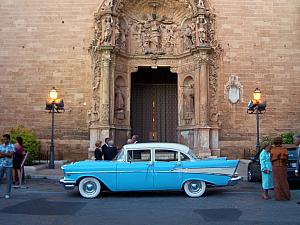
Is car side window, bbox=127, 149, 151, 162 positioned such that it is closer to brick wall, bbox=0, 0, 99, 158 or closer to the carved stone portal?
the carved stone portal

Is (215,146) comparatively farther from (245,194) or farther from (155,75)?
(245,194)

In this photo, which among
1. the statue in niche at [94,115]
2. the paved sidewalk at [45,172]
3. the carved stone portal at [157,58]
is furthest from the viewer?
the statue in niche at [94,115]

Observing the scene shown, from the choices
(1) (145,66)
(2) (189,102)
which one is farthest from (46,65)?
(2) (189,102)

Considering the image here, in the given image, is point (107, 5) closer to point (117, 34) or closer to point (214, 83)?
point (117, 34)

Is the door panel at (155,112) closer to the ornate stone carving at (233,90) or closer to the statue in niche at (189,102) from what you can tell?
the statue in niche at (189,102)

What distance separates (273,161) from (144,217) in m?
4.10

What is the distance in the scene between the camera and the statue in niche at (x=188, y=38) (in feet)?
67.2

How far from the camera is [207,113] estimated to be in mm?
19578

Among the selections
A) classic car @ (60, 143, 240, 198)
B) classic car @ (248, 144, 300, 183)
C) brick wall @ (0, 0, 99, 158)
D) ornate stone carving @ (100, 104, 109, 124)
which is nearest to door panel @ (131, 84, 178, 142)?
ornate stone carving @ (100, 104, 109, 124)

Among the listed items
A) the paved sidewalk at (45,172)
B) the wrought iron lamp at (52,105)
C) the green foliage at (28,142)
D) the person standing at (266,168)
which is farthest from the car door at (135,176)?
the green foliage at (28,142)

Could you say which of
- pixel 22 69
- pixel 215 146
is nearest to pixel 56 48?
pixel 22 69

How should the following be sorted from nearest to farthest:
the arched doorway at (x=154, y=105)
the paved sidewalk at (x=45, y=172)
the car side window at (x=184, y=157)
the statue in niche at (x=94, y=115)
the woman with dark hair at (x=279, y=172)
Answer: the woman with dark hair at (x=279, y=172) < the car side window at (x=184, y=157) < the paved sidewalk at (x=45, y=172) < the statue in niche at (x=94, y=115) < the arched doorway at (x=154, y=105)

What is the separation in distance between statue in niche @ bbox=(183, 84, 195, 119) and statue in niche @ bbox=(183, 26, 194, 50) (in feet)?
6.58

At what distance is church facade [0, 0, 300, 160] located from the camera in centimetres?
1970
